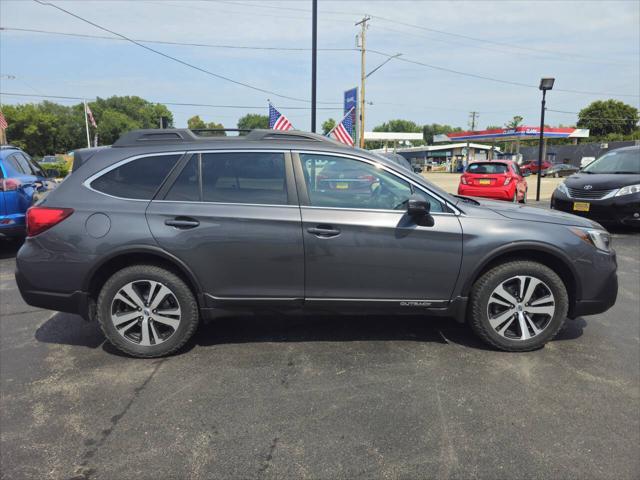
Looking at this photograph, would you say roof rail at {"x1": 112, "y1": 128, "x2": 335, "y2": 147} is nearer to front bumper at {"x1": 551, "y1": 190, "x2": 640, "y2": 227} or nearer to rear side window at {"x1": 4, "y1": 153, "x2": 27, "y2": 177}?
rear side window at {"x1": 4, "y1": 153, "x2": 27, "y2": 177}

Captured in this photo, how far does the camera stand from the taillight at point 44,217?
351cm

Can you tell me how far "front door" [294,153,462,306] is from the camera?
349 centimetres

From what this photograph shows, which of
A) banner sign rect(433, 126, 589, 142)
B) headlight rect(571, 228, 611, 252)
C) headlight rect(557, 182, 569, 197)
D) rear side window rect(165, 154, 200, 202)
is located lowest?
headlight rect(571, 228, 611, 252)

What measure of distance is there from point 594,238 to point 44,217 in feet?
14.3

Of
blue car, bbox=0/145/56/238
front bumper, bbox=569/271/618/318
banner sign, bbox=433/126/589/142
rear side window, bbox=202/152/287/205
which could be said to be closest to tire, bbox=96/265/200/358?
rear side window, bbox=202/152/287/205

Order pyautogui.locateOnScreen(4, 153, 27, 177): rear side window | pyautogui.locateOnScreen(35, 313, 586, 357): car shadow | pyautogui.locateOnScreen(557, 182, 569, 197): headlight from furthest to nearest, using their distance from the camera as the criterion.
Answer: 1. pyautogui.locateOnScreen(557, 182, 569, 197): headlight
2. pyautogui.locateOnScreen(4, 153, 27, 177): rear side window
3. pyautogui.locateOnScreen(35, 313, 586, 357): car shadow

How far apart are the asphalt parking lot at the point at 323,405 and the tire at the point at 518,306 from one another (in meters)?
0.15

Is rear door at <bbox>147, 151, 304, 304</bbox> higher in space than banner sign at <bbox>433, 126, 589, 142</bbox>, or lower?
lower

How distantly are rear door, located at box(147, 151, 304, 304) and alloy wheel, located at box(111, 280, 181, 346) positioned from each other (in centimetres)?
31

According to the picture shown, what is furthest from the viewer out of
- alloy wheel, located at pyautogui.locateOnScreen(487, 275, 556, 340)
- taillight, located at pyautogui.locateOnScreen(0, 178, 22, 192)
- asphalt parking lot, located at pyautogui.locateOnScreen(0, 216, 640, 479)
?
taillight, located at pyautogui.locateOnScreen(0, 178, 22, 192)

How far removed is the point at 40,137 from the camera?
81375 millimetres

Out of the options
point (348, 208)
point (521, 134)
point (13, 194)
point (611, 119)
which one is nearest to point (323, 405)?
point (348, 208)

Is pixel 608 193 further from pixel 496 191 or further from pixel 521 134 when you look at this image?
pixel 521 134

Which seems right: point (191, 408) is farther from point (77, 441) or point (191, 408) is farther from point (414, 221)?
point (414, 221)
